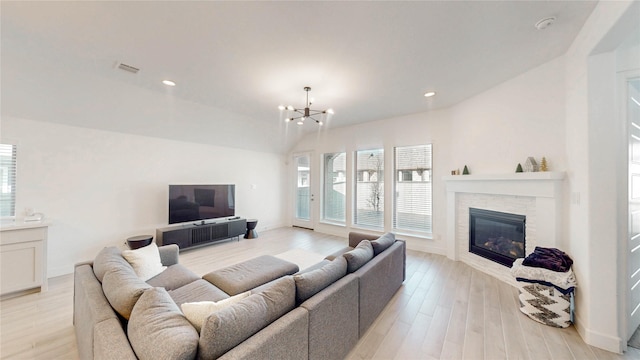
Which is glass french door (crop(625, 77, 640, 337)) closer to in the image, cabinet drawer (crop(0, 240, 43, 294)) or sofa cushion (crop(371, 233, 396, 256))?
sofa cushion (crop(371, 233, 396, 256))

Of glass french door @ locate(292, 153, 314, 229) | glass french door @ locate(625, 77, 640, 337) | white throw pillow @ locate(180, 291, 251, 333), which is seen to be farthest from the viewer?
glass french door @ locate(292, 153, 314, 229)

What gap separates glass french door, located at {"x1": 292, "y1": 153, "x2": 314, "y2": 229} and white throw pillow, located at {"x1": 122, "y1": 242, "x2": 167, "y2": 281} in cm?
456

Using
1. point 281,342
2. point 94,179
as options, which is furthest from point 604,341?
point 94,179

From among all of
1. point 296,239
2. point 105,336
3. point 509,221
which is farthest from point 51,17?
point 509,221

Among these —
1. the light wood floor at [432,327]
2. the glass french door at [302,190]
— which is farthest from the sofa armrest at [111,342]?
the glass french door at [302,190]

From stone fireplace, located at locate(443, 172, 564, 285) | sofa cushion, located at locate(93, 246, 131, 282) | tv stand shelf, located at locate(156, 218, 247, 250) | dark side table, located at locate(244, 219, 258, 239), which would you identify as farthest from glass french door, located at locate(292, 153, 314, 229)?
sofa cushion, located at locate(93, 246, 131, 282)

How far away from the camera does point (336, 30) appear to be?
7.07 feet

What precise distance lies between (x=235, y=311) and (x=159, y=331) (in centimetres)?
34

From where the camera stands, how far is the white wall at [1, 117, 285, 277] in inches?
128

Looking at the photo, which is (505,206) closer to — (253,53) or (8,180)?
(253,53)

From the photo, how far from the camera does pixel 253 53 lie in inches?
100

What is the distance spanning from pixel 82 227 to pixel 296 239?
3877 mm

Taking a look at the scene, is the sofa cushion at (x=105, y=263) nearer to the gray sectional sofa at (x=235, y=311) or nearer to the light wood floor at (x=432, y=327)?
the gray sectional sofa at (x=235, y=311)

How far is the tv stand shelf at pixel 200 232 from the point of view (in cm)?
423
